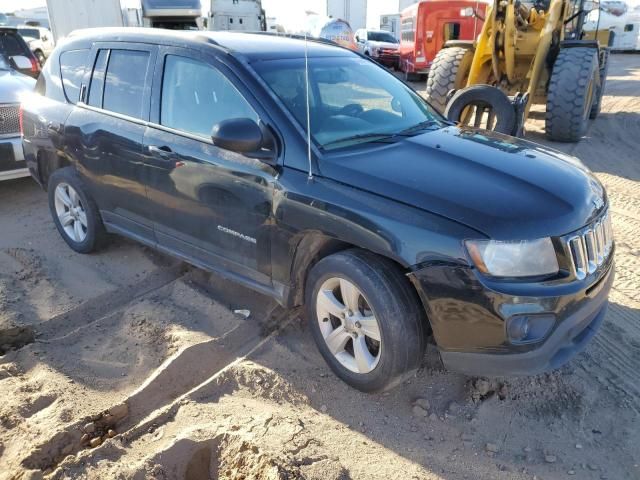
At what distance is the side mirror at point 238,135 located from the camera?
289cm

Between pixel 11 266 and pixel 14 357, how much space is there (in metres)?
1.52

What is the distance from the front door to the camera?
10.3ft

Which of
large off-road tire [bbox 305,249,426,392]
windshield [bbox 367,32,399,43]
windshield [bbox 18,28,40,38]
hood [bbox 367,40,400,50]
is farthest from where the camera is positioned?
windshield [bbox 18,28,40,38]

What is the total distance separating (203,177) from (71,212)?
6.69 ft

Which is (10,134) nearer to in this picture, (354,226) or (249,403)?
(249,403)

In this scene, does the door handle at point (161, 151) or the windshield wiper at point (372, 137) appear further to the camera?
the door handle at point (161, 151)

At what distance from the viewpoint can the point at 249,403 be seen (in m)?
2.89

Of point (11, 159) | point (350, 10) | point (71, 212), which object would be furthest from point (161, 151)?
point (350, 10)

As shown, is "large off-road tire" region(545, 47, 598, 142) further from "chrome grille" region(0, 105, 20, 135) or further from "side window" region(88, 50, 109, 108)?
"chrome grille" region(0, 105, 20, 135)

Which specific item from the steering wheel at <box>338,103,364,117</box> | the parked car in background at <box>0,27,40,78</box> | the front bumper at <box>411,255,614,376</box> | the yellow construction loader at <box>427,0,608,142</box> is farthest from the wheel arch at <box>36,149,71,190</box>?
the yellow construction loader at <box>427,0,608,142</box>

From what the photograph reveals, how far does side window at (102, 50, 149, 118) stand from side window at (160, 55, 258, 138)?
27 centimetres

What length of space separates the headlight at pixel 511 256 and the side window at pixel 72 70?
355 cm

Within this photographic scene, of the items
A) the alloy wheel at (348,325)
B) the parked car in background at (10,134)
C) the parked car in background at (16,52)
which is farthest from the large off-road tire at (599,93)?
Result: the parked car in background at (16,52)

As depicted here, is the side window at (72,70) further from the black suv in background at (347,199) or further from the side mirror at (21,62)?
the side mirror at (21,62)
